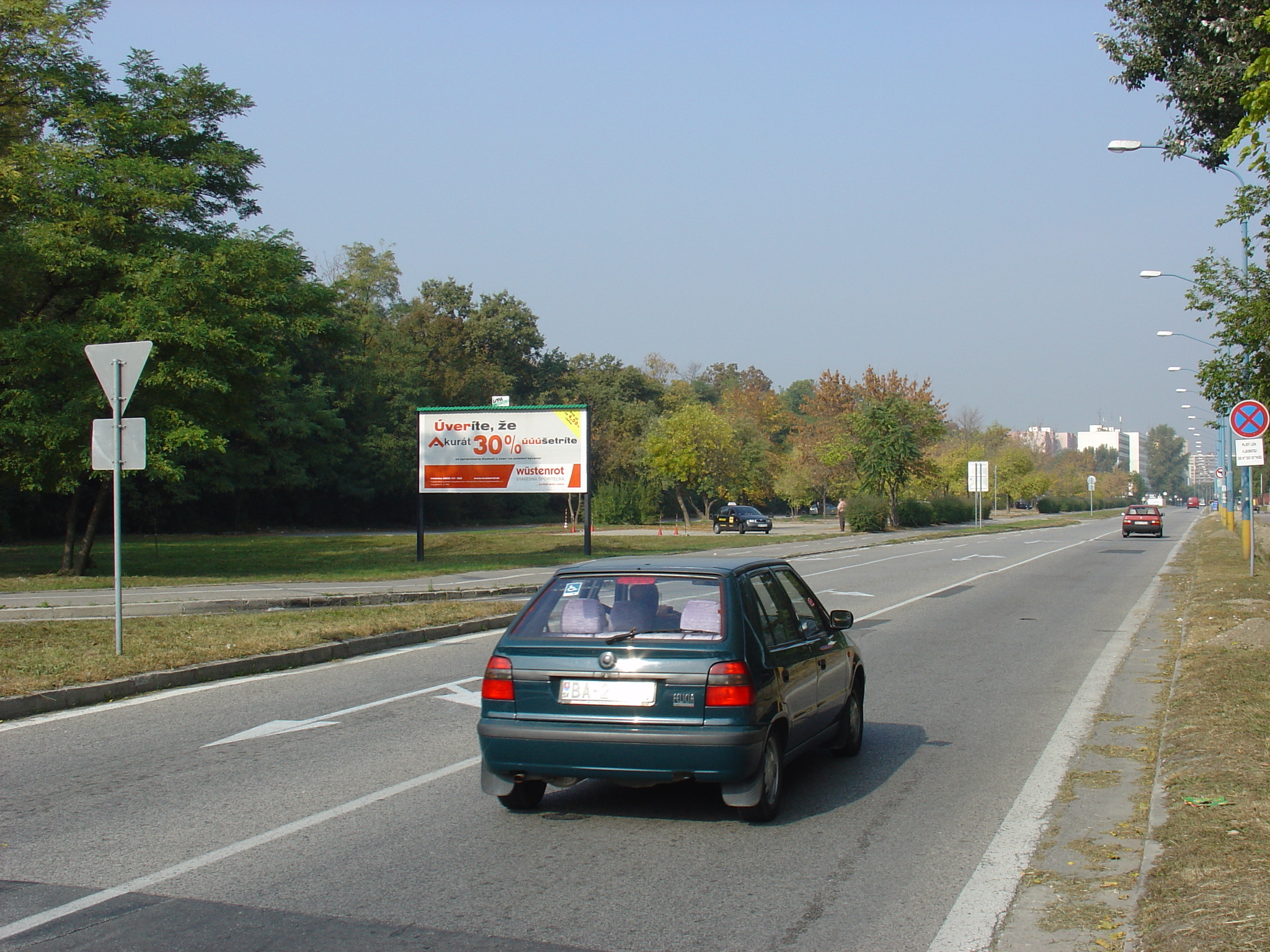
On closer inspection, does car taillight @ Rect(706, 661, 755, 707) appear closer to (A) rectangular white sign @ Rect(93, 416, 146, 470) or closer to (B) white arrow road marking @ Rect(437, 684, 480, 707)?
(B) white arrow road marking @ Rect(437, 684, 480, 707)

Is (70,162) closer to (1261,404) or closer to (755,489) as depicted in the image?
(1261,404)

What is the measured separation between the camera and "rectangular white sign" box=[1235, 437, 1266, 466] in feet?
70.4

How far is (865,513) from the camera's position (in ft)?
184

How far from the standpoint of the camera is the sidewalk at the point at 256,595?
16.9m

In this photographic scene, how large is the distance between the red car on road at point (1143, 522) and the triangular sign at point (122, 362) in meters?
47.0

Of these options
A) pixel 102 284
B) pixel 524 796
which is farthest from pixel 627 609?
pixel 102 284

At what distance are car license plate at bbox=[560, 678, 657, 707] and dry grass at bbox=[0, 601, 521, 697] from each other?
6028 mm

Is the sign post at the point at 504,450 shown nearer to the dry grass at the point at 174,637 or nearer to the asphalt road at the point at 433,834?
the dry grass at the point at 174,637

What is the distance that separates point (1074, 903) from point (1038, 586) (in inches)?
762

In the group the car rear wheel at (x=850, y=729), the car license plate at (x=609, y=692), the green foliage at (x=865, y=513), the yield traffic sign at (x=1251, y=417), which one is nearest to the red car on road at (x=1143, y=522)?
the green foliage at (x=865, y=513)

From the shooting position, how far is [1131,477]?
17525cm

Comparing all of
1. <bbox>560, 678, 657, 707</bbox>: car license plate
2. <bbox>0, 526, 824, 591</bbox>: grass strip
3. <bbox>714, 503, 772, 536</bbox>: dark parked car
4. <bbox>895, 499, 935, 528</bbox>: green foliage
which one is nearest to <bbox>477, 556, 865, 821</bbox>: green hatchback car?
<bbox>560, 678, 657, 707</bbox>: car license plate

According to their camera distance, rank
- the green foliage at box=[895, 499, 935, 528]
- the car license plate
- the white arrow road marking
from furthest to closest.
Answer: the green foliage at box=[895, 499, 935, 528], the white arrow road marking, the car license plate

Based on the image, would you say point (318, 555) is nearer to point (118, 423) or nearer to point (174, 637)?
point (174, 637)
